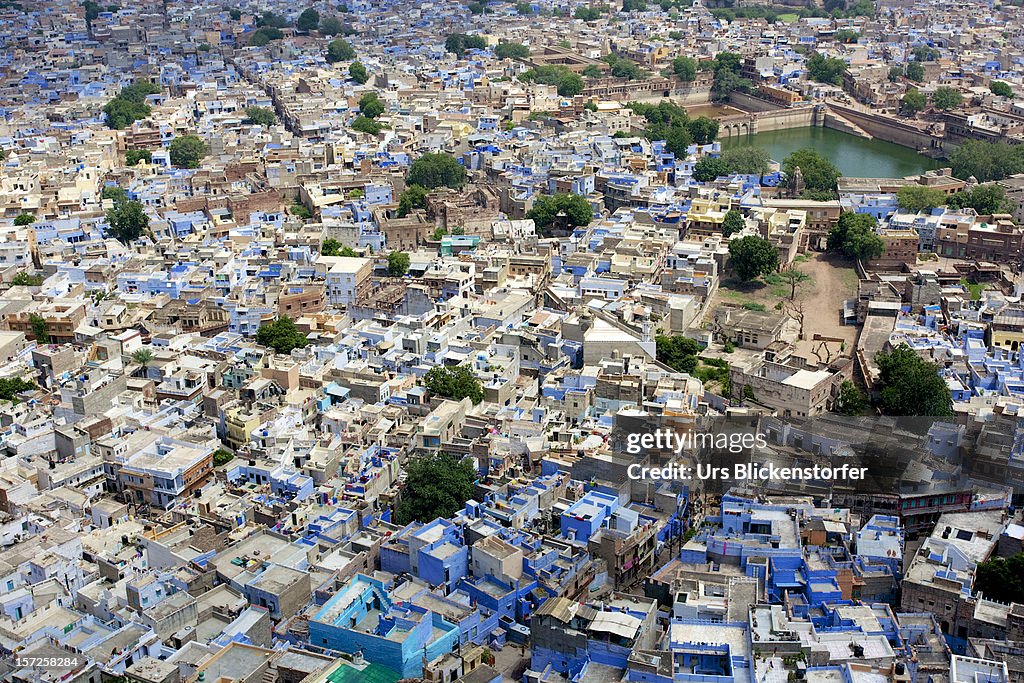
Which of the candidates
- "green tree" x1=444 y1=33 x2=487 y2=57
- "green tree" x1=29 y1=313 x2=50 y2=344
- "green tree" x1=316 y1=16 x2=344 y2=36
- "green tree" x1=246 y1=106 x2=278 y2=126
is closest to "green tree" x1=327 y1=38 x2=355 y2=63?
"green tree" x1=444 y1=33 x2=487 y2=57

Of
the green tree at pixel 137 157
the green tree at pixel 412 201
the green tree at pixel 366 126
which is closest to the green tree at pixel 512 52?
the green tree at pixel 366 126

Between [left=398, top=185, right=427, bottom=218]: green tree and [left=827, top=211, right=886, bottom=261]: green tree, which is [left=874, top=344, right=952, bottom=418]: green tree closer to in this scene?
[left=827, top=211, right=886, bottom=261]: green tree

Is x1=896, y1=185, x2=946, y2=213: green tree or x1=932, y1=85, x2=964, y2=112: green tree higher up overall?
x1=932, y1=85, x2=964, y2=112: green tree

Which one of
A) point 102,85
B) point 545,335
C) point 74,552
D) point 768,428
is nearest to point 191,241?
point 545,335

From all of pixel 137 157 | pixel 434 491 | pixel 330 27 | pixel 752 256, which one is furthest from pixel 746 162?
pixel 330 27

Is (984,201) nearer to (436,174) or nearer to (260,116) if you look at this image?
(436,174)

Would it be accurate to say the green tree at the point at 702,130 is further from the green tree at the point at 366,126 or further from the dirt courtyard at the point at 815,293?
the dirt courtyard at the point at 815,293
